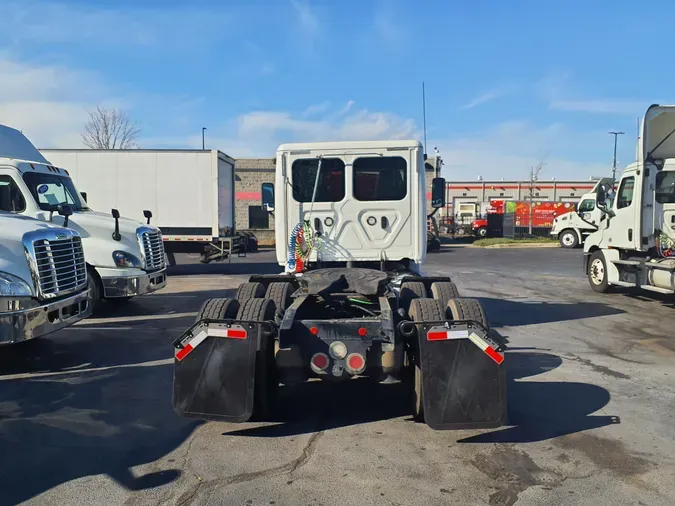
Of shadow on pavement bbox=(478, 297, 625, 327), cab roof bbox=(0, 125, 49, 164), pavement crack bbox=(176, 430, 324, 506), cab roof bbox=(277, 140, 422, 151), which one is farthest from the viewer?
cab roof bbox=(0, 125, 49, 164)

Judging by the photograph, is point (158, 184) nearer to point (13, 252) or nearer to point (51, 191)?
point (51, 191)

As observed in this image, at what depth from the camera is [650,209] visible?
11.0 m

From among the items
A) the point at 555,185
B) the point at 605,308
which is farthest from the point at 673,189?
the point at 555,185

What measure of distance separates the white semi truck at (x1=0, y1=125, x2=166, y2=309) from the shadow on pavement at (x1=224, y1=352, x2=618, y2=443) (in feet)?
17.5

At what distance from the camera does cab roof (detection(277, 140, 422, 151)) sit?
26.1ft

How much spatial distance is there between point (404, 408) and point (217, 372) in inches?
73.3

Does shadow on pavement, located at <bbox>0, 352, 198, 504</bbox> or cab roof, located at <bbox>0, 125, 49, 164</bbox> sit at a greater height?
cab roof, located at <bbox>0, 125, 49, 164</bbox>

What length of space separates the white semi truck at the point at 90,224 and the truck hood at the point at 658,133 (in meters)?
9.30

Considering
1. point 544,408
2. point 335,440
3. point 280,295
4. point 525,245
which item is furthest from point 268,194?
point 525,245

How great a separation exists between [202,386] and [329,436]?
3.59ft

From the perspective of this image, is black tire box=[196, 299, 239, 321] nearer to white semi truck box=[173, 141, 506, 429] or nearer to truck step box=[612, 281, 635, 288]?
white semi truck box=[173, 141, 506, 429]

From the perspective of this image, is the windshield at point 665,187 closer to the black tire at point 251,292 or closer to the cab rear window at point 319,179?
the cab rear window at point 319,179

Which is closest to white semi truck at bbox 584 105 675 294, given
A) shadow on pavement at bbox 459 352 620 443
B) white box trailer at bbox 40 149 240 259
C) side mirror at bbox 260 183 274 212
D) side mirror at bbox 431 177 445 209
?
side mirror at bbox 431 177 445 209

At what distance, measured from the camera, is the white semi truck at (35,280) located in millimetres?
6164
